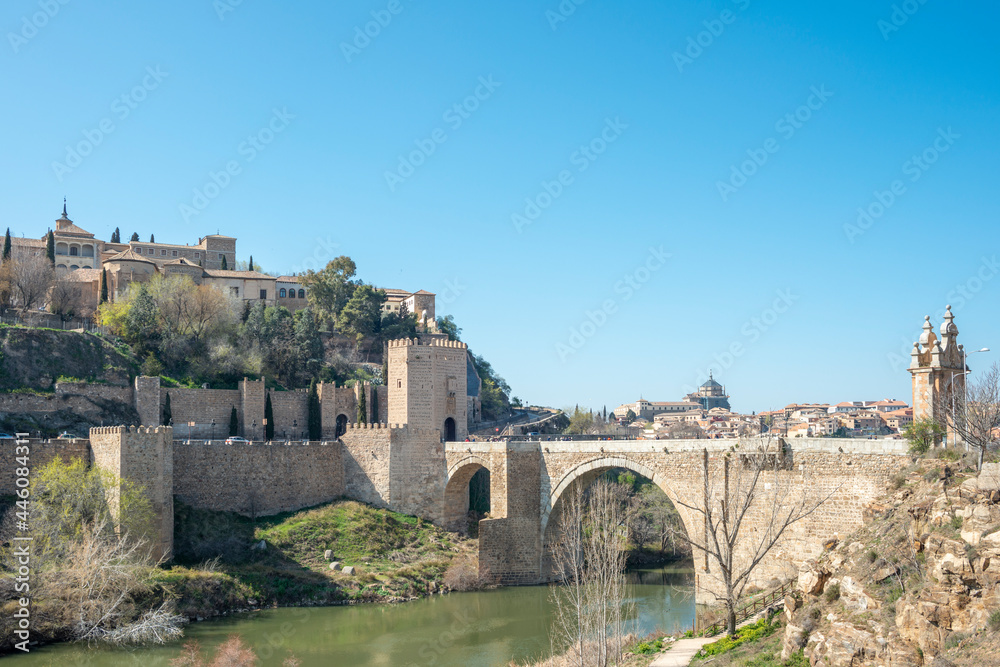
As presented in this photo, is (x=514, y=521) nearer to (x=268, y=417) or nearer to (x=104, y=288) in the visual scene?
(x=268, y=417)

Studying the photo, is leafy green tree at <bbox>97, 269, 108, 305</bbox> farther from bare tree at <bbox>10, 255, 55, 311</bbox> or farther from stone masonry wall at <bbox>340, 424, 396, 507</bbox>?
stone masonry wall at <bbox>340, 424, 396, 507</bbox>

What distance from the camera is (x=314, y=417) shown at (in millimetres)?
45062

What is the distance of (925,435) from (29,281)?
45.1 metres

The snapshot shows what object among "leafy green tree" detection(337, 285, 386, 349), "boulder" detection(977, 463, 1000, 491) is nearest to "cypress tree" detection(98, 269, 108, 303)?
"leafy green tree" detection(337, 285, 386, 349)

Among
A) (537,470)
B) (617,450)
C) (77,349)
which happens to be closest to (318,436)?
(77,349)

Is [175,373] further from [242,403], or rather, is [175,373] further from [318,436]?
[318,436]

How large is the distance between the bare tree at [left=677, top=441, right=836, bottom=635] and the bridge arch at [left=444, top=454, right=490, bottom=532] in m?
12.8

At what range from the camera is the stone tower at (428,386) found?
40969 mm

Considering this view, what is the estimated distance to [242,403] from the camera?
43.6 meters

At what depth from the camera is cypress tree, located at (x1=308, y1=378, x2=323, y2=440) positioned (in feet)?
147

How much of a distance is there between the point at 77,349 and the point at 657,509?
28443 mm

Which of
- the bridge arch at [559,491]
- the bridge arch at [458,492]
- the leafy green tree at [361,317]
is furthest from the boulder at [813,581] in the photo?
the leafy green tree at [361,317]

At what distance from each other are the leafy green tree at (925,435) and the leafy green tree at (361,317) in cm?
4061

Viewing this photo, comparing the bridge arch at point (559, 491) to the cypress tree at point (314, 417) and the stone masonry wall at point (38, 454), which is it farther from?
the stone masonry wall at point (38, 454)
